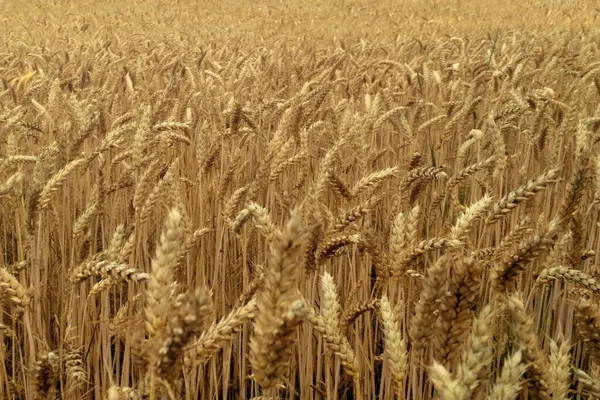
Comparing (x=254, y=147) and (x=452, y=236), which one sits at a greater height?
(x=452, y=236)

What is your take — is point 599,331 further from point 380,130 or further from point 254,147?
point 380,130

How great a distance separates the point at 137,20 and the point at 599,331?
10332 millimetres

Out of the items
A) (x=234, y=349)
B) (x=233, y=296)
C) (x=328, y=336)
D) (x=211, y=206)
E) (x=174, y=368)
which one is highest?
(x=174, y=368)

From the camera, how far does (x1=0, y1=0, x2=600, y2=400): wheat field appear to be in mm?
812

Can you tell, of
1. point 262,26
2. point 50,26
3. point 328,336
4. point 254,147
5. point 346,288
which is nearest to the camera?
point 328,336

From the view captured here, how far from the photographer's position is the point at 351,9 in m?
12.8

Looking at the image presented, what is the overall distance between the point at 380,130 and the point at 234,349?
1.67 m

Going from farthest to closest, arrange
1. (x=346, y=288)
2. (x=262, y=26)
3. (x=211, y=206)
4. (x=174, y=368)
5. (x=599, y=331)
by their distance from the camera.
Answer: (x=262, y=26)
(x=211, y=206)
(x=346, y=288)
(x=599, y=331)
(x=174, y=368)

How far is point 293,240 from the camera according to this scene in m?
0.65

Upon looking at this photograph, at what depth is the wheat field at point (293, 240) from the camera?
0.81 metres

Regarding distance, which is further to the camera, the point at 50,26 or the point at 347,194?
the point at 50,26

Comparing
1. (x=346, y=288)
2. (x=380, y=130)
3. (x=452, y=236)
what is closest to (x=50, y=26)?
(x=380, y=130)

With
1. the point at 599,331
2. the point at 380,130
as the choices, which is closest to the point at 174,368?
the point at 599,331

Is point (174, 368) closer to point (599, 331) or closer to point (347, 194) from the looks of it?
point (599, 331)
